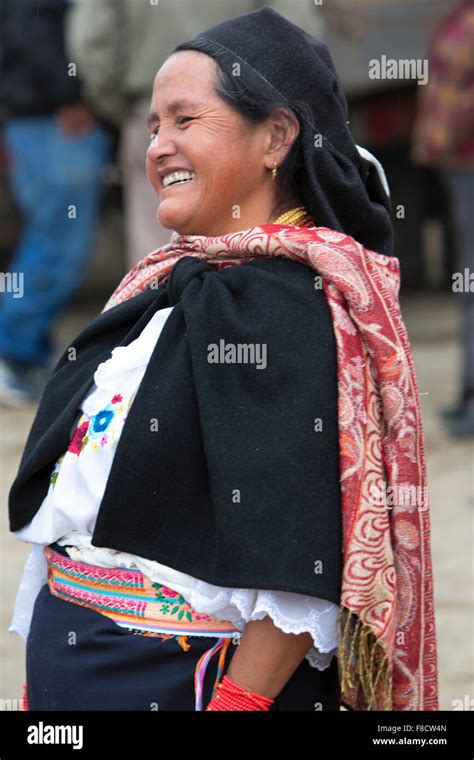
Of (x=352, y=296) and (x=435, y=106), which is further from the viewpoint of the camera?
(x=435, y=106)

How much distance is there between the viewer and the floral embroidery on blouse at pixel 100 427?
1976 millimetres

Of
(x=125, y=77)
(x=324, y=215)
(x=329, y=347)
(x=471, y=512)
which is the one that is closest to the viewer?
(x=329, y=347)

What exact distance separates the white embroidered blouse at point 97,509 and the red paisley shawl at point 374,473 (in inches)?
2.6

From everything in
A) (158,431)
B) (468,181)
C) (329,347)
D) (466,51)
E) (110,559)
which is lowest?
(110,559)

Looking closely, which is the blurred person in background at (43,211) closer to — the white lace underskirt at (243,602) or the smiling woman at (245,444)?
the smiling woman at (245,444)

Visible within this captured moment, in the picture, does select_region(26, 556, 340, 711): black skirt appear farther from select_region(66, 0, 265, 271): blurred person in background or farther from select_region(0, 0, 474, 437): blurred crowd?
select_region(66, 0, 265, 271): blurred person in background

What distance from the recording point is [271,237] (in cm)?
196

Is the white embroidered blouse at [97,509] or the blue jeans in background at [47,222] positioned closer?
the white embroidered blouse at [97,509]

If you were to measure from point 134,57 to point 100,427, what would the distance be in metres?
3.40

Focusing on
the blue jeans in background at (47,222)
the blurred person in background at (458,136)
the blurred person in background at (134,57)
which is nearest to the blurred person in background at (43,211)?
the blue jeans in background at (47,222)

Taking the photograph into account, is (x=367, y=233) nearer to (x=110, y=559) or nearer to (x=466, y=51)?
(x=110, y=559)

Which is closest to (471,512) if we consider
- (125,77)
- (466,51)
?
(466,51)

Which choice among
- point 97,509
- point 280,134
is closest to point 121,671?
point 97,509

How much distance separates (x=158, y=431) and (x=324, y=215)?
454 mm
